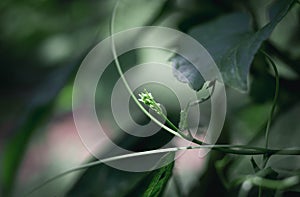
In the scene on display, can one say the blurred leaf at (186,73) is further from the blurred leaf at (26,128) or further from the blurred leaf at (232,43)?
the blurred leaf at (26,128)

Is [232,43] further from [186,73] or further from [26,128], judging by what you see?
[26,128]

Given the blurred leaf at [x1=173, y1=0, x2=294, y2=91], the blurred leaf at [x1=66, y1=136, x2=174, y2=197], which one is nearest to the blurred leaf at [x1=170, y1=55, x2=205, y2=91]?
the blurred leaf at [x1=173, y1=0, x2=294, y2=91]

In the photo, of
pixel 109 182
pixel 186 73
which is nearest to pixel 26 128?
pixel 109 182

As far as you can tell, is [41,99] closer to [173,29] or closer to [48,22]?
[173,29]

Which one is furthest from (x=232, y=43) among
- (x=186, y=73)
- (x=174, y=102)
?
(x=174, y=102)

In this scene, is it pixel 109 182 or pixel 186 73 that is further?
pixel 109 182

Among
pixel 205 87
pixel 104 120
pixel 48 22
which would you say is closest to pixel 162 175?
pixel 205 87

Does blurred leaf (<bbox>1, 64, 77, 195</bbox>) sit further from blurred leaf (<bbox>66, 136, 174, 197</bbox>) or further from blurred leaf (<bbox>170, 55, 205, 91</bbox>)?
blurred leaf (<bbox>170, 55, 205, 91</bbox>)

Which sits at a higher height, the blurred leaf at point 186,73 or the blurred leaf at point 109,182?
the blurred leaf at point 186,73

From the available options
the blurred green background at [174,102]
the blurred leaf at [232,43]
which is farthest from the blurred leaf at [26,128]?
the blurred leaf at [232,43]
